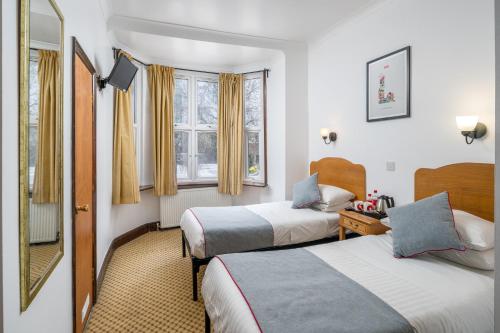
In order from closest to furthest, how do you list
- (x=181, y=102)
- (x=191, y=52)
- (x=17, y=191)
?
(x=17, y=191), (x=191, y=52), (x=181, y=102)

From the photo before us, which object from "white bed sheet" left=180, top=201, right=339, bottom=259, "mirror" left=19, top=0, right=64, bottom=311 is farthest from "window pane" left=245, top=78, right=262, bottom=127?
"mirror" left=19, top=0, right=64, bottom=311

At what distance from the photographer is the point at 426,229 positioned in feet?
6.31

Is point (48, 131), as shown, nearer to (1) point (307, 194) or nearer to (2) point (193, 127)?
(1) point (307, 194)

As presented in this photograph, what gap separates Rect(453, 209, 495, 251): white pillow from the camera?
5.76 ft

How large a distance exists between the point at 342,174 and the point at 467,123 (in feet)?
5.42

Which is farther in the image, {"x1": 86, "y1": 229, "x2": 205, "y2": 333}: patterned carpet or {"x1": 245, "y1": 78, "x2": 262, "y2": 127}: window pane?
{"x1": 245, "y1": 78, "x2": 262, "y2": 127}: window pane

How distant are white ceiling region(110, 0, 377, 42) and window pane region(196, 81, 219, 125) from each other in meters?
1.34

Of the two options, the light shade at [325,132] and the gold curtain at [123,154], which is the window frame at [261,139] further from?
the gold curtain at [123,154]

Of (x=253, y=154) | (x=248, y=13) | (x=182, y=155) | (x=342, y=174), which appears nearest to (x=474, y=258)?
(x=342, y=174)

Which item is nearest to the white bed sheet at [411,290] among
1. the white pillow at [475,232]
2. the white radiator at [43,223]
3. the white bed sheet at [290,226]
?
the white pillow at [475,232]

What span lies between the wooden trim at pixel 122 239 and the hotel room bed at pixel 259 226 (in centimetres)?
87

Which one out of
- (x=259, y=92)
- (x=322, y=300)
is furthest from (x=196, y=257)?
(x=259, y=92)

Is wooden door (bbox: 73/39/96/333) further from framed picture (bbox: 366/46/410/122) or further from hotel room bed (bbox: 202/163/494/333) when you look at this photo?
framed picture (bbox: 366/46/410/122)

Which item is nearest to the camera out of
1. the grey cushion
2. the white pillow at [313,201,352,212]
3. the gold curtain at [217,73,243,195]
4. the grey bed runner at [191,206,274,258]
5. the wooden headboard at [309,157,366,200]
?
the grey cushion
